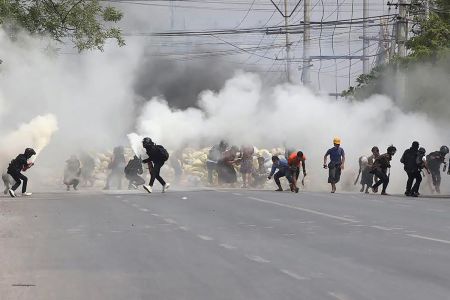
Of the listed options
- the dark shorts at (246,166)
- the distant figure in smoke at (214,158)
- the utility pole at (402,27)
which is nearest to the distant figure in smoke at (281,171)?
the dark shorts at (246,166)

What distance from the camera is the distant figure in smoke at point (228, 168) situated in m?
35.9

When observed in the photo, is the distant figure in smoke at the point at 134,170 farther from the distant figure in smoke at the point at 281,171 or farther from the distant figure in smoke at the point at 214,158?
the distant figure in smoke at the point at 214,158

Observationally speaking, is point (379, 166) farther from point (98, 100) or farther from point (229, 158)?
point (98, 100)

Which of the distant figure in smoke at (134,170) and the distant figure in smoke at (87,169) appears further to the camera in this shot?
the distant figure in smoke at (87,169)

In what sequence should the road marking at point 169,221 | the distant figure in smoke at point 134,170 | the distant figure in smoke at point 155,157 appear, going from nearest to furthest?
the road marking at point 169,221 → the distant figure in smoke at point 155,157 → the distant figure in smoke at point 134,170

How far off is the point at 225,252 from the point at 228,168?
24.2 m

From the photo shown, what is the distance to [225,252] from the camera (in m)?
11.7

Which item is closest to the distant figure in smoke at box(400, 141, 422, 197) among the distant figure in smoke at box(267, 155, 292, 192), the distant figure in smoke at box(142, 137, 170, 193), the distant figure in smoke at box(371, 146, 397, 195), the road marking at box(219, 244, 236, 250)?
the distant figure in smoke at box(371, 146, 397, 195)

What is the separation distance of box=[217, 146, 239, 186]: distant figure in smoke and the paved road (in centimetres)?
1544

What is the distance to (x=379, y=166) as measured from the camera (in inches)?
1085

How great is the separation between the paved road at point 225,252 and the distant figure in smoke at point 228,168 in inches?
608

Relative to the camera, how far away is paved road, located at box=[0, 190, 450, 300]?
28.8 feet

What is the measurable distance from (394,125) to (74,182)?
50.4ft

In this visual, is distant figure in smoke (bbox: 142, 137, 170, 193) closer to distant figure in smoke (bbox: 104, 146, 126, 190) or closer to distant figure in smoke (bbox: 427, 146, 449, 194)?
distant figure in smoke (bbox: 104, 146, 126, 190)
